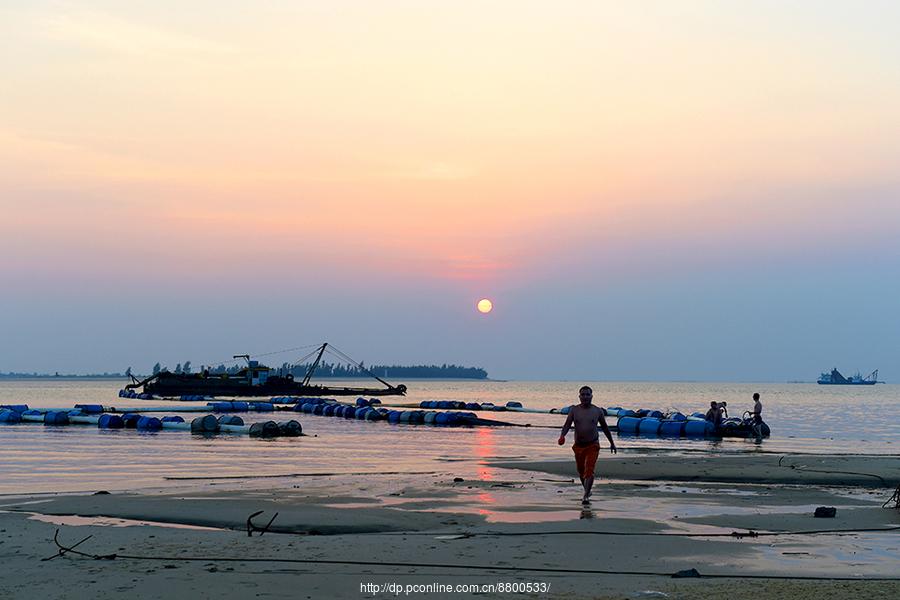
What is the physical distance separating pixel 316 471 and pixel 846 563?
17.9m

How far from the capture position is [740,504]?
62.2 ft

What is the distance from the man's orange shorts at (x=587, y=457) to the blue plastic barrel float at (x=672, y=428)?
3332cm

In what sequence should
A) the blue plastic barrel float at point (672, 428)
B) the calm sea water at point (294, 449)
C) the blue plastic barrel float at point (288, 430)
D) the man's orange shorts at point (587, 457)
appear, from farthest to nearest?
the blue plastic barrel float at point (672, 428)
the blue plastic barrel float at point (288, 430)
the calm sea water at point (294, 449)
the man's orange shorts at point (587, 457)

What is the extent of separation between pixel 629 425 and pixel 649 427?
1.55m

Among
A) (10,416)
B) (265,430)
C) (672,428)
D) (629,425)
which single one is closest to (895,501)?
(265,430)

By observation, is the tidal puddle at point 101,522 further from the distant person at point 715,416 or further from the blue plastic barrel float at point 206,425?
the distant person at point 715,416

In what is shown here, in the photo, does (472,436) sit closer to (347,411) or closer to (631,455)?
(631,455)

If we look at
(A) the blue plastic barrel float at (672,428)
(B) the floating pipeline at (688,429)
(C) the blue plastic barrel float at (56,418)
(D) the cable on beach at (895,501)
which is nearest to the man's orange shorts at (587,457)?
(D) the cable on beach at (895,501)

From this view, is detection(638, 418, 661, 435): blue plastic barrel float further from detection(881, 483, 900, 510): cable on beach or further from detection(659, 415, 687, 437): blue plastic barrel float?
detection(881, 483, 900, 510): cable on beach

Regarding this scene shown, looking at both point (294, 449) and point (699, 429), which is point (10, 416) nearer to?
point (294, 449)

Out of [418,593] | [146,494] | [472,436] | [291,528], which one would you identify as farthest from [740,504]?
[472,436]

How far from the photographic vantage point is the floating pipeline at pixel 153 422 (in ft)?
154

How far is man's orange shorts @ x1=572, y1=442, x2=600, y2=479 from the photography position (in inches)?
733

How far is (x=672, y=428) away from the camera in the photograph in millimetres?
51594
